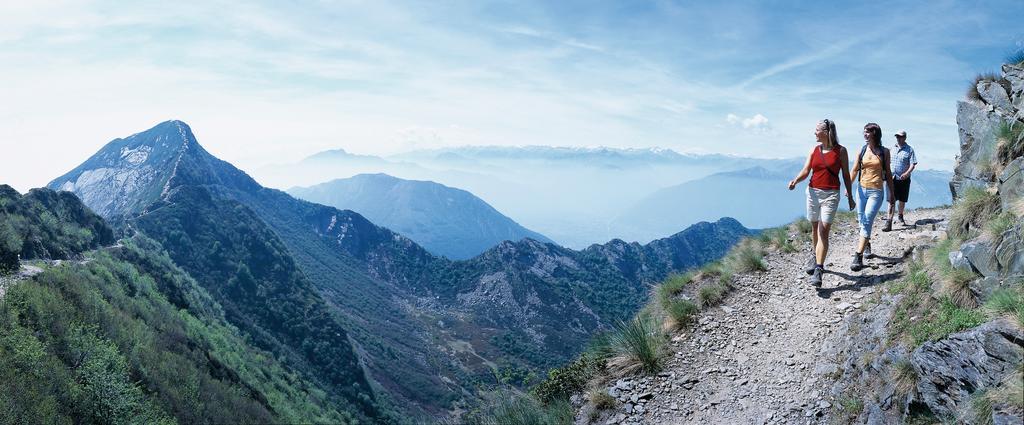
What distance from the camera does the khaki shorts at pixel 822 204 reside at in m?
9.45

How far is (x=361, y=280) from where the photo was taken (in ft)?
474

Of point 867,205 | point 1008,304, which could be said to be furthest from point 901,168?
point 1008,304

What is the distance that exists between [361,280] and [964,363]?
149 metres

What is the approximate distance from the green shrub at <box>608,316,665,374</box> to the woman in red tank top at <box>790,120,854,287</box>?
11.2 ft

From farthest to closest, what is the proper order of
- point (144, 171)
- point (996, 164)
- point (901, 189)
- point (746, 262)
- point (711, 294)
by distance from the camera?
1. point (144, 171)
2. point (901, 189)
3. point (746, 262)
4. point (711, 294)
5. point (996, 164)

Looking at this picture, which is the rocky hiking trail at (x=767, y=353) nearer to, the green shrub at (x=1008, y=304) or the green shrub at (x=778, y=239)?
the green shrub at (x=778, y=239)

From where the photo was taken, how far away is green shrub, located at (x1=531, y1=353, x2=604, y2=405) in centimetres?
919

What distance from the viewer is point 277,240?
398 ft

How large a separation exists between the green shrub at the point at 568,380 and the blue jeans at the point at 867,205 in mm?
6053

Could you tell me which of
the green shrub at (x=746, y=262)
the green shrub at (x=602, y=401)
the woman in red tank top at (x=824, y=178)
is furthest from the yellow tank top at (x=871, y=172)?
the green shrub at (x=602, y=401)

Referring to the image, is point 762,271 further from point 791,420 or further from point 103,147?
point 103,147

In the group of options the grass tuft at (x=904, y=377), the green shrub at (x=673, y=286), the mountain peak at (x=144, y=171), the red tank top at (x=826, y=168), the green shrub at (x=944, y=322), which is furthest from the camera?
the mountain peak at (x=144, y=171)

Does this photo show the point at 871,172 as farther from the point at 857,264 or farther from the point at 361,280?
the point at 361,280

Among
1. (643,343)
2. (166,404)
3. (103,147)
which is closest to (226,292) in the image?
(166,404)
